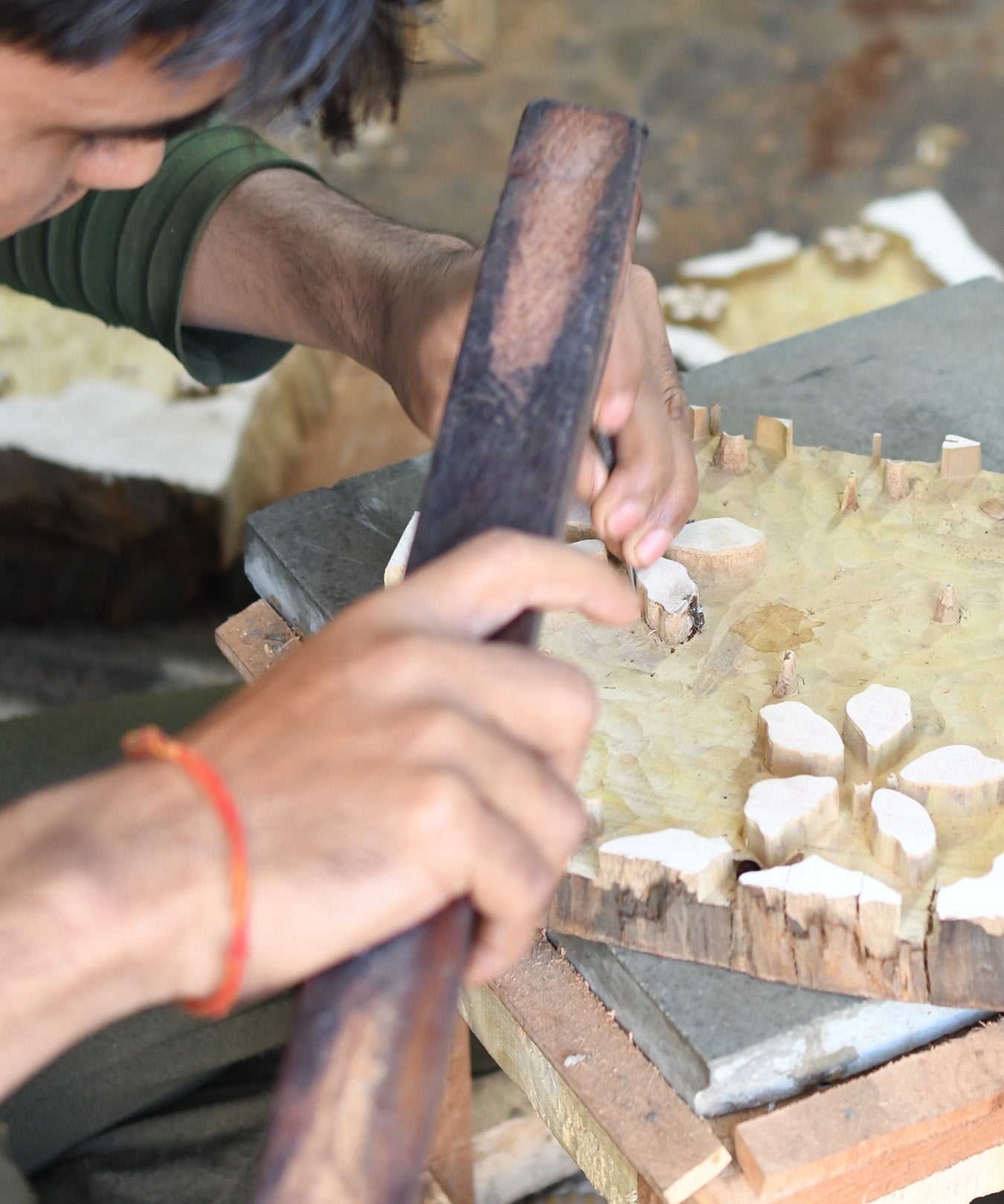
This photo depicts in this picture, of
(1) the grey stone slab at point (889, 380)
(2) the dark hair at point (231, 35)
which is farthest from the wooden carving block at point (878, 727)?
(2) the dark hair at point (231, 35)

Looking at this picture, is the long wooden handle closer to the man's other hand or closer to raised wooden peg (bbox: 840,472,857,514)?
the man's other hand

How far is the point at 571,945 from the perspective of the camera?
3.26 ft

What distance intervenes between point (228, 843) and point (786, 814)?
Result: 1.50 ft

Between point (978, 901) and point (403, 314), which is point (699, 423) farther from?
point (978, 901)

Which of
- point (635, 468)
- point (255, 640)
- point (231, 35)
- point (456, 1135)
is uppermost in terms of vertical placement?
A: point (231, 35)

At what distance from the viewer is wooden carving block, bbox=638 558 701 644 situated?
1146 mm

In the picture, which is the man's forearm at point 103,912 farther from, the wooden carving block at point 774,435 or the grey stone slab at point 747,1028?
the wooden carving block at point 774,435

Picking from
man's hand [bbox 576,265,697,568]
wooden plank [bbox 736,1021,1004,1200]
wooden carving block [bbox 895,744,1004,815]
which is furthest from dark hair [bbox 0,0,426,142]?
wooden plank [bbox 736,1021,1004,1200]

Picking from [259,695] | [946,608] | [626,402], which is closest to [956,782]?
[946,608]

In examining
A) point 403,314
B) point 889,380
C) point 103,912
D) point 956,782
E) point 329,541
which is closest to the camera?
point 103,912

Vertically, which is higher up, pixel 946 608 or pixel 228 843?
pixel 228 843

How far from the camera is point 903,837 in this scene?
929 millimetres

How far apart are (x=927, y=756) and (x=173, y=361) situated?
1.98m

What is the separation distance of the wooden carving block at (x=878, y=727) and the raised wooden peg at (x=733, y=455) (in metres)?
0.37
